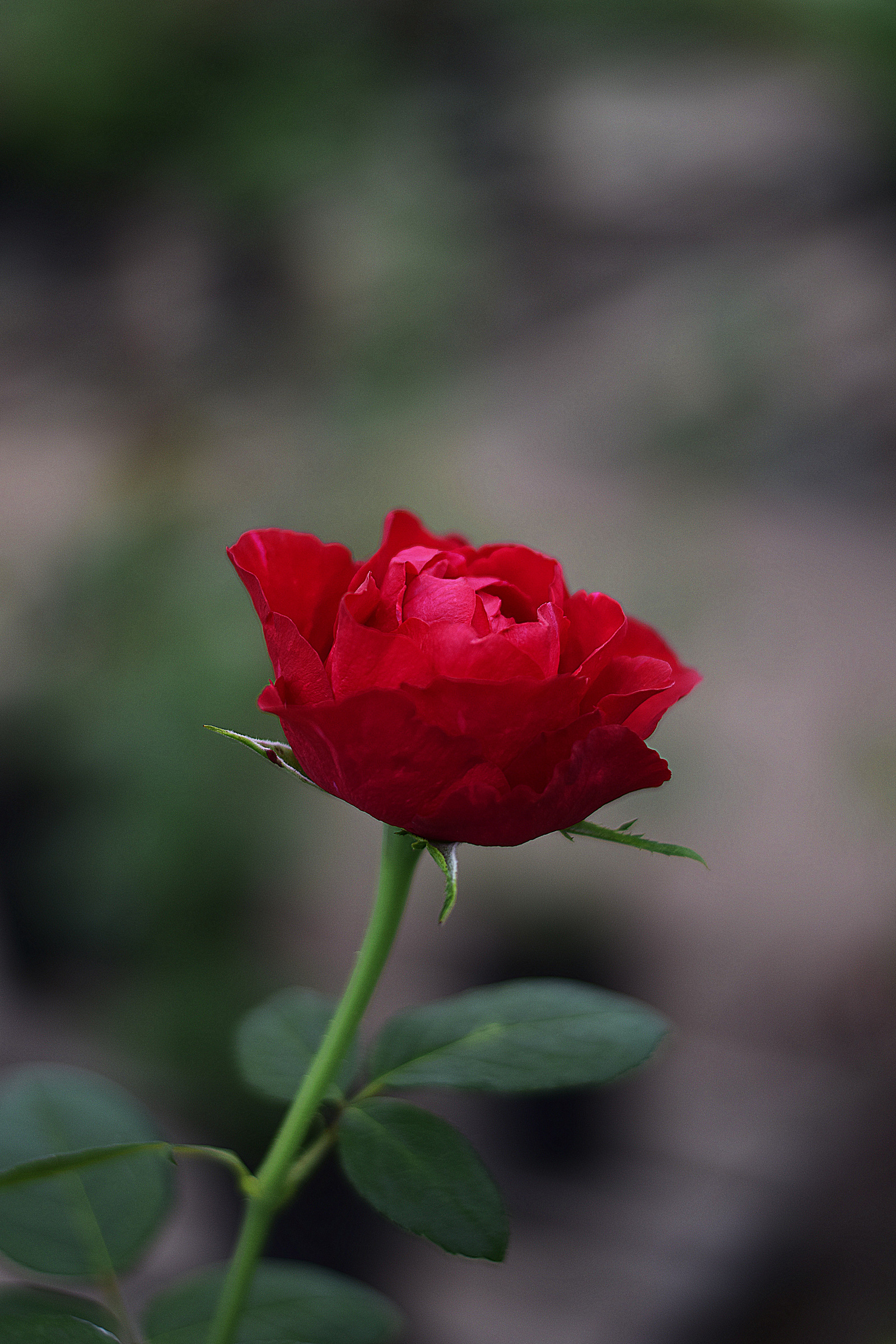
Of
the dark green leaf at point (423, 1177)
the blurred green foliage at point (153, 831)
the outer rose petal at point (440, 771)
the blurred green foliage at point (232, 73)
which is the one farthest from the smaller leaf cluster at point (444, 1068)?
the blurred green foliage at point (232, 73)

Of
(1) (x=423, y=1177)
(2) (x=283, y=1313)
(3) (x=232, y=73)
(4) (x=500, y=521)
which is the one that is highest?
(3) (x=232, y=73)

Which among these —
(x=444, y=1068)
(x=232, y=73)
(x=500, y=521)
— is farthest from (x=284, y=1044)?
(x=232, y=73)

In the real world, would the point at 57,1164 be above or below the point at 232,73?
below

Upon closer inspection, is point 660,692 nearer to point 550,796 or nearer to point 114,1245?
point 550,796

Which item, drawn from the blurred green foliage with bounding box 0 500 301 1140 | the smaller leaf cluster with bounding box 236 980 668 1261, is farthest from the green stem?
the blurred green foliage with bounding box 0 500 301 1140

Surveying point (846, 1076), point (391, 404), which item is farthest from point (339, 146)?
point (846, 1076)

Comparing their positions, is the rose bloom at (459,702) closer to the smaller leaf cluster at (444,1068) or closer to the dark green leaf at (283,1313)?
the smaller leaf cluster at (444,1068)
